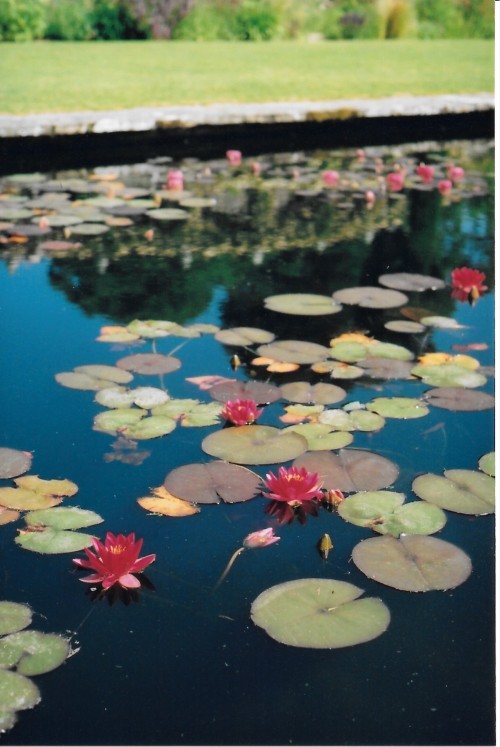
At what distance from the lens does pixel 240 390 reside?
217 cm

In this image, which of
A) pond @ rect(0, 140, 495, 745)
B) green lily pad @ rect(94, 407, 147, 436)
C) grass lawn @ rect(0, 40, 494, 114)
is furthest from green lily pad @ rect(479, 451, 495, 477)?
grass lawn @ rect(0, 40, 494, 114)

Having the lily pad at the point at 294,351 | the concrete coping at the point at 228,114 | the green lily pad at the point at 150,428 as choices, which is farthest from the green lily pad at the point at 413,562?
the concrete coping at the point at 228,114

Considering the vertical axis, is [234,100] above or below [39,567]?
above

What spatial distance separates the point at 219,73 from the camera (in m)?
8.44

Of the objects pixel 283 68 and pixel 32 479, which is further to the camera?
pixel 283 68

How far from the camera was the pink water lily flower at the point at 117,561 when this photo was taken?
1.37 metres

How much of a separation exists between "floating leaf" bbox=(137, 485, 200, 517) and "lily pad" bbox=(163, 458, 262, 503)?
0.01 meters

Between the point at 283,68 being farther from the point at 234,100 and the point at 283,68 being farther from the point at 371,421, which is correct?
the point at 371,421

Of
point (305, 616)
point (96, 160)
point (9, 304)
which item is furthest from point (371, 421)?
point (96, 160)

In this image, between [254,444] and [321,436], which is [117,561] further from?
[321,436]

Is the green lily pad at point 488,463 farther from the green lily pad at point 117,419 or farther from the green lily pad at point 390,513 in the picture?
the green lily pad at point 117,419

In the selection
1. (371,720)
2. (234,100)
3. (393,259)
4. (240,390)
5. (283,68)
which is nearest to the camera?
(371,720)

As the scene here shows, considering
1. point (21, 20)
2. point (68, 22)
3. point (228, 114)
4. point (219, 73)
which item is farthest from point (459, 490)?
point (68, 22)

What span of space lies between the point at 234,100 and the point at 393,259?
3.36m
